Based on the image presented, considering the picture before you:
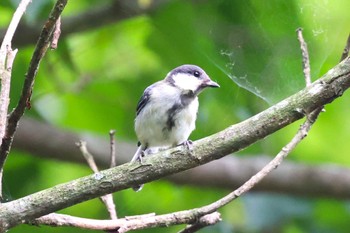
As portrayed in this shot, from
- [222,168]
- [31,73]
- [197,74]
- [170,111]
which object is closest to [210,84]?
[197,74]

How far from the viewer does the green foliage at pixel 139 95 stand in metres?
3.52

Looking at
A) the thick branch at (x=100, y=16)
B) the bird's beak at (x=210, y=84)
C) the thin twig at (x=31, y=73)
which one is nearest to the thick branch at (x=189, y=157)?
the thin twig at (x=31, y=73)

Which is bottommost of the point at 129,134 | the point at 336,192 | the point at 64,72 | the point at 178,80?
the point at 336,192

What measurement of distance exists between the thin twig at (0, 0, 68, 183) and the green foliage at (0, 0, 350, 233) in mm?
1315

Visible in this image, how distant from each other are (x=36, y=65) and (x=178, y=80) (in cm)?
153

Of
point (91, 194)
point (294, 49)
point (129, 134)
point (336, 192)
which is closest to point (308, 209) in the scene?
point (336, 192)

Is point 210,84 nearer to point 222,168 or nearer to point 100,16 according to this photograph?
point 222,168

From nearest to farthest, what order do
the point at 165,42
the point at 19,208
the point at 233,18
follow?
the point at 19,208 → the point at 233,18 → the point at 165,42

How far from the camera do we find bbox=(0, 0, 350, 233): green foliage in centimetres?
352

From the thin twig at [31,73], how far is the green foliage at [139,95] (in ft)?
4.32

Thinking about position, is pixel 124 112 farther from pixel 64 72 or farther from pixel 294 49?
pixel 294 49

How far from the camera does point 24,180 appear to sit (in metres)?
3.73

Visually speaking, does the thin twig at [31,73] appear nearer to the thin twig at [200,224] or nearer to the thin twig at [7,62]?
the thin twig at [7,62]

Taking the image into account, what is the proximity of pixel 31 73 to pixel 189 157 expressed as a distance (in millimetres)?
457
